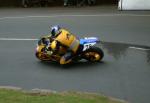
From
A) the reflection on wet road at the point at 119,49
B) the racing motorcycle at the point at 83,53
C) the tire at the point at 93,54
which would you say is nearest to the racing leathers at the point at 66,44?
the racing motorcycle at the point at 83,53

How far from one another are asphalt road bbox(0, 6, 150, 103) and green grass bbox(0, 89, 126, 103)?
2.99 ft

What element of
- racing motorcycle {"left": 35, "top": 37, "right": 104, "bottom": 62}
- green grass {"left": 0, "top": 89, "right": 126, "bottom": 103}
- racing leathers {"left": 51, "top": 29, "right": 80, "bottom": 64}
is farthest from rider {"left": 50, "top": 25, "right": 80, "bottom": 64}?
green grass {"left": 0, "top": 89, "right": 126, "bottom": 103}

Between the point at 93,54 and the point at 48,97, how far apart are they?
4.10m

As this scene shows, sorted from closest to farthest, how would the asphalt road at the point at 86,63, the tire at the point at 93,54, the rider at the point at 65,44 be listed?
1. the asphalt road at the point at 86,63
2. the rider at the point at 65,44
3. the tire at the point at 93,54

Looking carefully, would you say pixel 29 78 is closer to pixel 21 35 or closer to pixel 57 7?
pixel 21 35

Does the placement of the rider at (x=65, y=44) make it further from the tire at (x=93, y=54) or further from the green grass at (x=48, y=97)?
the green grass at (x=48, y=97)

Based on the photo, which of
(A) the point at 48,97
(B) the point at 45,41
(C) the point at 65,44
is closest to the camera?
(A) the point at 48,97

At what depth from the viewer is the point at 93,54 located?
12703mm

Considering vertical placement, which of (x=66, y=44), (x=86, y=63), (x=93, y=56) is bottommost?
(x=86, y=63)

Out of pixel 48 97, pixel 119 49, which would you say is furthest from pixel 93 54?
pixel 48 97

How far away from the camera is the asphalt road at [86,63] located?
10680mm

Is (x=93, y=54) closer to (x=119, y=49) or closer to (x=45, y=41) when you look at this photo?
(x=45, y=41)

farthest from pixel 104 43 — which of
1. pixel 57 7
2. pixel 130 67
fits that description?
pixel 57 7

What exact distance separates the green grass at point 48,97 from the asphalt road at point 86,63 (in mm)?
911
